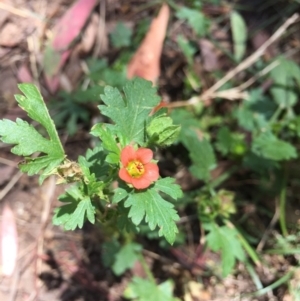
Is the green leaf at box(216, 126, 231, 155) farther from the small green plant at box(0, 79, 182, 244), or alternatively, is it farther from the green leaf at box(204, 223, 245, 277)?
the small green plant at box(0, 79, 182, 244)

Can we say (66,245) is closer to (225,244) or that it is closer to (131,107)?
(225,244)

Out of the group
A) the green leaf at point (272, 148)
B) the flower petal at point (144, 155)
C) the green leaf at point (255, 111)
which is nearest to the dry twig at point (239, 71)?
the green leaf at point (255, 111)

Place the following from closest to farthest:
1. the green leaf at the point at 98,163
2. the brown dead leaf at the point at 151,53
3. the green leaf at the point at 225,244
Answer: the green leaf at the point at 98,163, the green leaf at the point at 225,244, the brown dead leaf at the point at 151,53

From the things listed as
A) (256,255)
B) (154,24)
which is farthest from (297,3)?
(256,255)

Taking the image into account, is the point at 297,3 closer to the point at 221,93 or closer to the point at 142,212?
the point at 221,93

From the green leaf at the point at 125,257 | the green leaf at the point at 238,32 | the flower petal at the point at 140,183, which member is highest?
the flower petal at the point at 140,183

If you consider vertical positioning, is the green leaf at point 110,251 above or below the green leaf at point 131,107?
below

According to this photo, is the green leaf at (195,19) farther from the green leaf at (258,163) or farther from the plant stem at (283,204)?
the plant stem at (283,204)

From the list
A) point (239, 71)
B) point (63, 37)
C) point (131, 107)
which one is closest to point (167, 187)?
point (131, 107)
